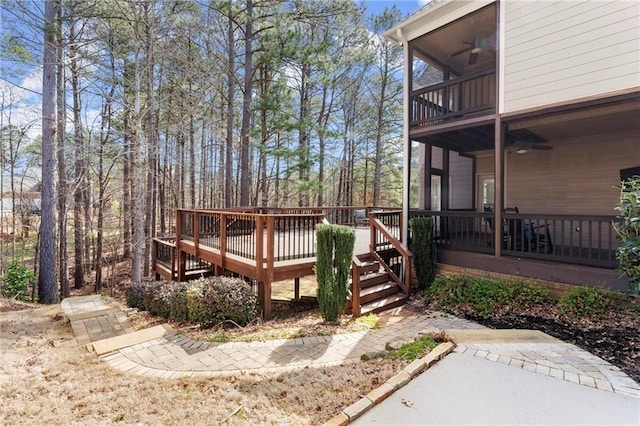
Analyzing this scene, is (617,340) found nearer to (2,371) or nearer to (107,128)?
(2,371)

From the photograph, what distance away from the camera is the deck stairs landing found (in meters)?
6.05

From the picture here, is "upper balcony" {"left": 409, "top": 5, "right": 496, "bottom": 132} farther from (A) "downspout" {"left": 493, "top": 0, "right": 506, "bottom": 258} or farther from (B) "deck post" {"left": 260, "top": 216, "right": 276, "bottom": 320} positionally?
(B) "deck post" {"left": 260, "top": 216, "right": 276, "bottom": 320}

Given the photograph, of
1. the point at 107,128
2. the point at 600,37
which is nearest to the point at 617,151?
the point at 600,37

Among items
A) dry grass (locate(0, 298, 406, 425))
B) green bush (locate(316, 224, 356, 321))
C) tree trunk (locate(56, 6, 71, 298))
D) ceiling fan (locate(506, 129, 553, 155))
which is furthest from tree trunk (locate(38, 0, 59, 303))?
ceiling fan (locate(506, 129, 553, 155))

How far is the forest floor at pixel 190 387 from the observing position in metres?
2.73

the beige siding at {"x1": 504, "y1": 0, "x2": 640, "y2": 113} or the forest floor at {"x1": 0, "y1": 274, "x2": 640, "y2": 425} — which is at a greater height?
the beige siding at {"x1": 504, "y1": 0, "x2": 640, "y2": 113}

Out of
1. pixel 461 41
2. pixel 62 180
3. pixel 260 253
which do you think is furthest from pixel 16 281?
pixel 461 41

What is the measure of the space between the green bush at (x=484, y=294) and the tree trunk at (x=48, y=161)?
35.1ft

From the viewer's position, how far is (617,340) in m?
4.12

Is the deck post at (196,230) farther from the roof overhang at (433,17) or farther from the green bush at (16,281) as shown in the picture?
the roof overhang at (433,17)

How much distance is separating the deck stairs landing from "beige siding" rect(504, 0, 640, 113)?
4.26 m

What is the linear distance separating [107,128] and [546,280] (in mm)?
14568

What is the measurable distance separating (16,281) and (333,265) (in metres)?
10.2

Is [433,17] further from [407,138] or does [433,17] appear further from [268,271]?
[268,271]
